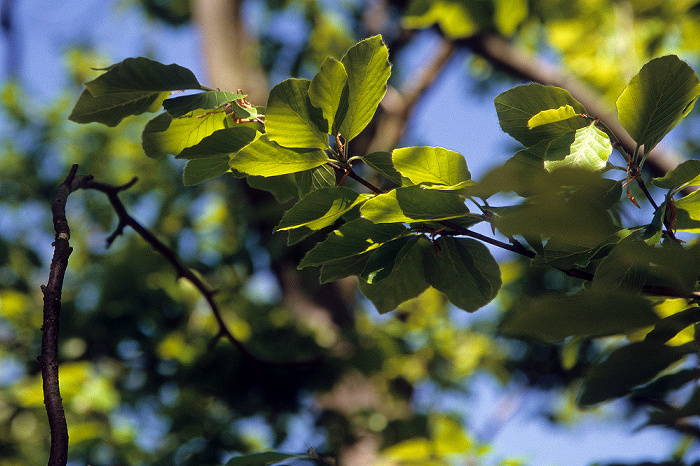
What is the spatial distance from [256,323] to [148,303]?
0.35 m

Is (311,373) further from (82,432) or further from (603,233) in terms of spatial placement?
(603,233)

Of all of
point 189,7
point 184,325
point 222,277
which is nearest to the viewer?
point 184,325

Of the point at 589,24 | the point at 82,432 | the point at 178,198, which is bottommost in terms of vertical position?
the point at 82,432

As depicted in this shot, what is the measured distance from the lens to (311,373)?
1482mm

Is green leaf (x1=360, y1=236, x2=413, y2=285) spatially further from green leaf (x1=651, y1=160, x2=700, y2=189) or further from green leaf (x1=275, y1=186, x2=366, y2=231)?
green leaf (x1=651, y1=160, x2=700, y2=189)

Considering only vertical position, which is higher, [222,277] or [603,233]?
[222,277]

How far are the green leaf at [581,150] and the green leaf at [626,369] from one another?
117mm

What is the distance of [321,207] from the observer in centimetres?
38

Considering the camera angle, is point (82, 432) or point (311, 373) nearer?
point (82, 432)

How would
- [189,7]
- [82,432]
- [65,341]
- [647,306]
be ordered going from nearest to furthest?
[647,306] < [82,432] < [65,341] < [189,7]

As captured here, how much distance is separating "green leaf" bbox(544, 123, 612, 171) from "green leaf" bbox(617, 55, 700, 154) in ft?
0.09

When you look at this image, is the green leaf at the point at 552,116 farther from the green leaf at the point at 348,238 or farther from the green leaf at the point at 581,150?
the green leaf at the point at 348,238

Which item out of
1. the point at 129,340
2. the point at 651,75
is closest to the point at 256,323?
the point at 129,340

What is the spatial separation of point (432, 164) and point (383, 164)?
0.05 m
